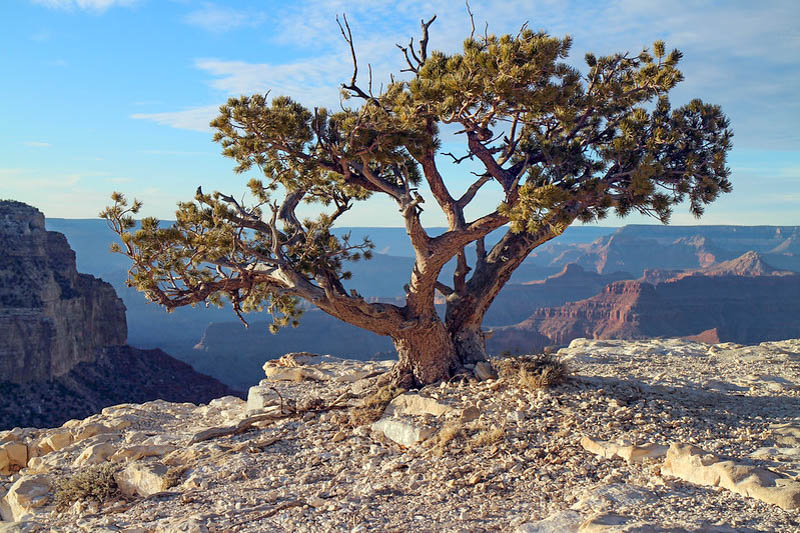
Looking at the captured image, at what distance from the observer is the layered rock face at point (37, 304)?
163 ft

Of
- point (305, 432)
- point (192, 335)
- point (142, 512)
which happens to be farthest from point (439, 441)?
point (192, 335)

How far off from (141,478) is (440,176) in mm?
6524

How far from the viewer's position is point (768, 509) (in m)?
5.98

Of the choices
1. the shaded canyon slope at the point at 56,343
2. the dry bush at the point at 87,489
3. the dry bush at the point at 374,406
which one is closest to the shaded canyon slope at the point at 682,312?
the shaded canyon slope at the point at 56,343

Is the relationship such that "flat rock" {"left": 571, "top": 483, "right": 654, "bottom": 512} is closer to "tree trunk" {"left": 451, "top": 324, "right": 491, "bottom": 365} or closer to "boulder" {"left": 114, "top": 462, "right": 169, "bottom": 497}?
"tree trunk" {"left": 451, "top": 324, "right": 491, "bottom": 365}

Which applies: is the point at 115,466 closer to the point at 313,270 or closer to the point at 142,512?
the point at 142,512

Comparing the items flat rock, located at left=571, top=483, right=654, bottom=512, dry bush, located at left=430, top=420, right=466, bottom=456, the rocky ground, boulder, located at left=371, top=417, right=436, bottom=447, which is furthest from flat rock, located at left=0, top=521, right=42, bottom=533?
flat rock, located at left=571, top=483, right=654, bottom=512

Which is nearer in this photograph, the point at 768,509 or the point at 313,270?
the point at 768,509

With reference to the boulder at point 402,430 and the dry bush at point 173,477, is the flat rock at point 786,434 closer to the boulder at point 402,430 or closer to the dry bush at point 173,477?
the boulder at point 402,430

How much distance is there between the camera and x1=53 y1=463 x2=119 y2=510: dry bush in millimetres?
8523

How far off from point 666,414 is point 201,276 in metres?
7.37

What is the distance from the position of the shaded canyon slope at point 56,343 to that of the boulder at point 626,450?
1722 inches

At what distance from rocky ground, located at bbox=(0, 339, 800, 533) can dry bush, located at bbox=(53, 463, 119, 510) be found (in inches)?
2.7

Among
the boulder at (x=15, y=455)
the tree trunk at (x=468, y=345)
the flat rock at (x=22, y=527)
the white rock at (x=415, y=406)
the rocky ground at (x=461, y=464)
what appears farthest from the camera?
the boulder at (x=15, y=455)
